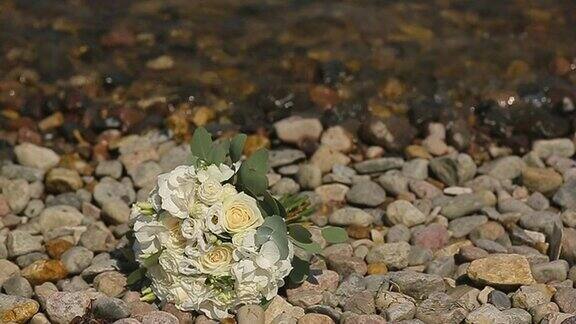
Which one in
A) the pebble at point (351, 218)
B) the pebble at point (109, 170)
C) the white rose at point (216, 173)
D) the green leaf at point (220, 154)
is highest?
the green leaf at point (220, 154)

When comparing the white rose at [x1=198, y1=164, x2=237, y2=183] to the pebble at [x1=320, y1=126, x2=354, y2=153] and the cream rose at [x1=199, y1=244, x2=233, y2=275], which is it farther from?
the pebble at [x1=320, y1=126, x2=354, y2=153]

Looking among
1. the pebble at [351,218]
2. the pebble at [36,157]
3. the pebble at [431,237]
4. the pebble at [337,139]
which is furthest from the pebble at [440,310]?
the pebble at [36,157]

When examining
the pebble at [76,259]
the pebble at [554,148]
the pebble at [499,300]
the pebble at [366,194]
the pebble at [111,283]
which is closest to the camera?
the pebble at [499,300]

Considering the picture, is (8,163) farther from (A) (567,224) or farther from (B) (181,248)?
(A) (567,224)

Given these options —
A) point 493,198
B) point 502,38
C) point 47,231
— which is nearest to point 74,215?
point 47,231

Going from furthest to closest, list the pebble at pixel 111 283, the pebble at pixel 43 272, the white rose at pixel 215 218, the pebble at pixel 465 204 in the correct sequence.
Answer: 1. the pebble at pixel 465 204
2. the pebble at pixel 43 272
3. the pebble at pixel 111 283
4. the white rose at pixel 215 218

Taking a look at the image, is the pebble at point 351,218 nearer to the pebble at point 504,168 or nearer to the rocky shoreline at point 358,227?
the rocky shoreline at point 358,227

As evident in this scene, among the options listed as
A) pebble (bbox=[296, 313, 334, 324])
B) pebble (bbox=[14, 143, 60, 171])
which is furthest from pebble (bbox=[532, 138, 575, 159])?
pebble (bbox=[14, 143, 60, 171])
